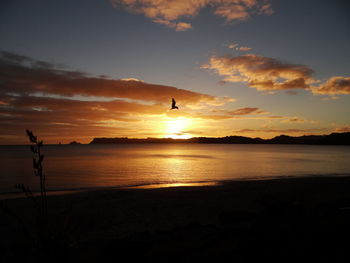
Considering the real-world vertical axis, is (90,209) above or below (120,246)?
below

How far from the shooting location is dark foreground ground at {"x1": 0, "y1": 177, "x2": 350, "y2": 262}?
5.36m

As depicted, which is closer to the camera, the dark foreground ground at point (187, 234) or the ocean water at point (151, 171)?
the dark foreground ground at point (187, 234)

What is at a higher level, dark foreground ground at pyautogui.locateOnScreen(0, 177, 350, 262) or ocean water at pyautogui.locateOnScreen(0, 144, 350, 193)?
dark foreground ground at pyautogui.locateOnScreen(0, 177, 350, 262)

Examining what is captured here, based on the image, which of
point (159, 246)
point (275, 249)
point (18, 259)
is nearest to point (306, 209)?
point (275, 249)

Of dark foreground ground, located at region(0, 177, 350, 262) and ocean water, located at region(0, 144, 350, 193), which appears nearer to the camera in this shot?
dark foreground ground, located at region(0, 177, 350, 262)

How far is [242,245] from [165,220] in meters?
6.37

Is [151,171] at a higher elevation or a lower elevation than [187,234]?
lower

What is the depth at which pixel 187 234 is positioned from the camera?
23.4ft

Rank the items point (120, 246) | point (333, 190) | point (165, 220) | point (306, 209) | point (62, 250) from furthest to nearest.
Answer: point (333, 190)
point (165, 220)
point (306, 209)
point (120, 246)
point (62, 250)

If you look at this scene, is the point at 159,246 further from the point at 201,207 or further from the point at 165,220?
the point at 201,207

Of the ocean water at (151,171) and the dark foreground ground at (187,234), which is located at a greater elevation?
the dark foreground ground at (187,234)

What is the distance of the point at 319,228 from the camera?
21.8 feet

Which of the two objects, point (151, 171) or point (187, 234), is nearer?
point (187, 234)

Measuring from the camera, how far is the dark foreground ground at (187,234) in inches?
211
